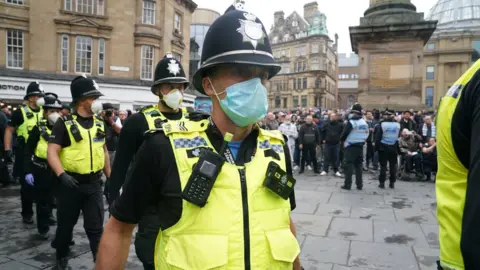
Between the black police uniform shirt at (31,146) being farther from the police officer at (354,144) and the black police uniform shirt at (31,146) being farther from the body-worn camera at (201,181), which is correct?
the police officer at (354,144)

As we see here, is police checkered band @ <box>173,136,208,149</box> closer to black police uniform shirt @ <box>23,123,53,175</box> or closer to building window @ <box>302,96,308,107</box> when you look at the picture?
black police uniform shirt @ <box>23,123,53,175</box>

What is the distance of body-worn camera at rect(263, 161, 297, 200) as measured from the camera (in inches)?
67.1

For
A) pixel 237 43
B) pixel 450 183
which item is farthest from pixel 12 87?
pixel 450 183

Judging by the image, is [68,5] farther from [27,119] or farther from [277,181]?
[277,181]

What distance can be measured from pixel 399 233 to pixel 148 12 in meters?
28.0

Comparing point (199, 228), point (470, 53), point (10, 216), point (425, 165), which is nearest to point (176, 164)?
point (199, 228)

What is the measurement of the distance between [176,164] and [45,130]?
493 cm

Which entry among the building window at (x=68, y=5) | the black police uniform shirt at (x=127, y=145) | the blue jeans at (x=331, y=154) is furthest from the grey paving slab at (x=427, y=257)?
the building window at (x=68, y=5)

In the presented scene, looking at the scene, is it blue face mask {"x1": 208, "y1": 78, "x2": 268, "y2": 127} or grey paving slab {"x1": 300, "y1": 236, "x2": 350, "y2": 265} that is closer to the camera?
blue face mask {"x1": 208, "y1": 78, "x2": 268, "y2": 127}

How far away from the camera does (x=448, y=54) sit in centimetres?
5859

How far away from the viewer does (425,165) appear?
10609mm

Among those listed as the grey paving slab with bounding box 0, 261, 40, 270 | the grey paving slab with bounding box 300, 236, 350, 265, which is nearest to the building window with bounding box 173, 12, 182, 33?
the grey paving slab with bounding box 300, 236, 350, 265

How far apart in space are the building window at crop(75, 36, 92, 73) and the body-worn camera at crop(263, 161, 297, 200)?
27.7 meters

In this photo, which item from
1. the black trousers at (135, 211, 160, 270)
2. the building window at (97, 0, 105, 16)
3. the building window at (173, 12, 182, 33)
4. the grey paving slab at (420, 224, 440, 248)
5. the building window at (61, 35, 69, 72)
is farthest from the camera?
the building window at (173, 12, 182, 33)
